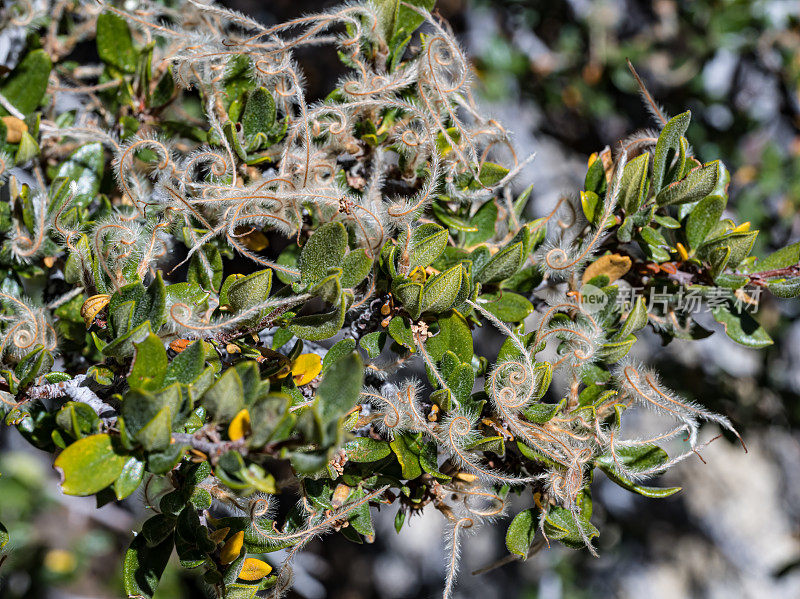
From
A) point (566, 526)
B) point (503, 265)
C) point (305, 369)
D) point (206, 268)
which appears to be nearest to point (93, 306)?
point (206, 268)

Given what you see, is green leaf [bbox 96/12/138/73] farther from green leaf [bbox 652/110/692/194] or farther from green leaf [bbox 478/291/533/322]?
green leaf [bbox 652/110/692/194]

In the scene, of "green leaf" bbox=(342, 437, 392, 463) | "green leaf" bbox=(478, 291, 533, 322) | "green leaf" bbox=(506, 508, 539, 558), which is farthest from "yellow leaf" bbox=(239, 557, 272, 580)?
"green leaf" bbox=(478, 291, 533, 322)

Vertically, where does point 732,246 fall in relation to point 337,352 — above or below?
above

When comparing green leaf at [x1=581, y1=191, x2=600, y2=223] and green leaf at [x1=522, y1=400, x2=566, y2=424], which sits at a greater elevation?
green leaf at [x1=581, y1=191, x2=600, y2=223]

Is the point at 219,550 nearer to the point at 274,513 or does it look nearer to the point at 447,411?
the point at 274,513

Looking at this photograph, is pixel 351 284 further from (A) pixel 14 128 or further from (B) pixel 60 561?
(B) pixel 60 561

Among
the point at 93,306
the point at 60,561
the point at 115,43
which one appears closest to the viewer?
the point at 93,306
